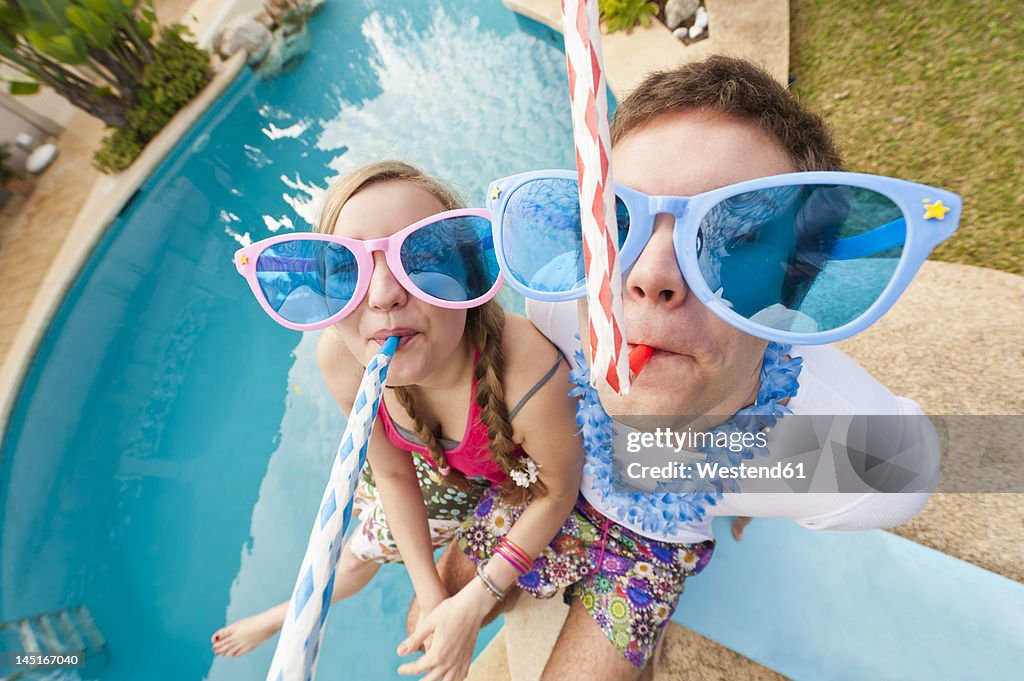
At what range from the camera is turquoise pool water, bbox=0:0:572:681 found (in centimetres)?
253

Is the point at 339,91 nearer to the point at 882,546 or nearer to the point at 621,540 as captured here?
the point at 621,540

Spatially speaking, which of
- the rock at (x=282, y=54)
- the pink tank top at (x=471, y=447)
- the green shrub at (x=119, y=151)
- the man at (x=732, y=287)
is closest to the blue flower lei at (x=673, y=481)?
the man at (x=732, y=287)

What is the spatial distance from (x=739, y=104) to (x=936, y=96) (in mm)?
2319

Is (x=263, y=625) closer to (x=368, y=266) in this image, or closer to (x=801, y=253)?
(x=368, y=266)

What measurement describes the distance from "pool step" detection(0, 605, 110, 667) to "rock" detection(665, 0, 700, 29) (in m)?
4.36

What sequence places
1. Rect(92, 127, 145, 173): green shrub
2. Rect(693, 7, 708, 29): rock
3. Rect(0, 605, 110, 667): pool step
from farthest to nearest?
1. Rect(92, 127, 145, 173): green shrub
2. Rect(693, 7, 708, 29): rock
3. Rect(0, 605, 110, 667): pool step

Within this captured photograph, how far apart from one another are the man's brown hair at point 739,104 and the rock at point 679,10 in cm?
252

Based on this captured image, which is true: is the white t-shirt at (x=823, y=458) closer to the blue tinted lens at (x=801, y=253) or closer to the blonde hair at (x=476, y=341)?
the blonde hair at (x=476, y=341)

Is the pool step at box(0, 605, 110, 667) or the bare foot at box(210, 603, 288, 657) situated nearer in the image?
the bare foot at box(210, 603, 288, 657)

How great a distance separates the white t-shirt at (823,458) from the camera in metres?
1.08

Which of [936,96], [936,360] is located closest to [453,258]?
[936,360]

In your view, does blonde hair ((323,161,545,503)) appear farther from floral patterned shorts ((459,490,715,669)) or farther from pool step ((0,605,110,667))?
pool step ((0,605,110,667))

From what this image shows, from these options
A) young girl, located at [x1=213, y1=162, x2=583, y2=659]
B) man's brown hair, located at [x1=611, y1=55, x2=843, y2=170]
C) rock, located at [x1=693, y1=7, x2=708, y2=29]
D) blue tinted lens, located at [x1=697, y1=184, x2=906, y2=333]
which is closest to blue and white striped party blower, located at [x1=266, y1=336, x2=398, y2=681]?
young girl, located at [x1=213, y1=162, x2=583, y2=659]

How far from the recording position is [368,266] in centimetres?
97
